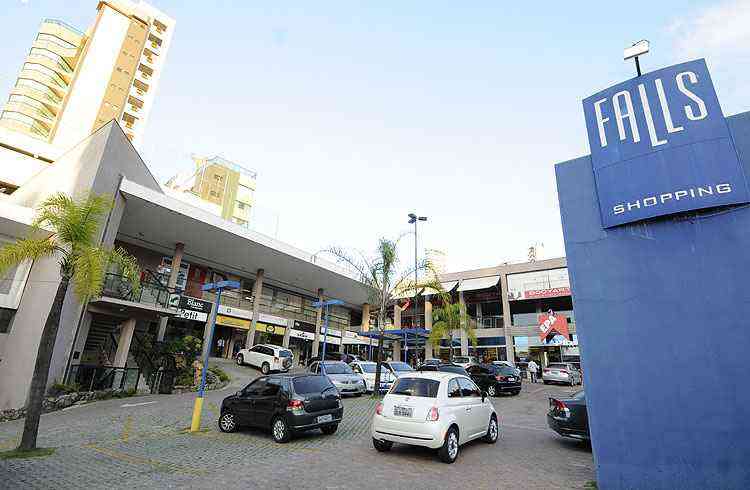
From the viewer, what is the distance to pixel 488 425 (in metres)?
9.11

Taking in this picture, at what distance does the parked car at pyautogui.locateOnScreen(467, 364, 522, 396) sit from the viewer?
19297 millimetres

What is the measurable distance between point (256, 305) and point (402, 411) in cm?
2516

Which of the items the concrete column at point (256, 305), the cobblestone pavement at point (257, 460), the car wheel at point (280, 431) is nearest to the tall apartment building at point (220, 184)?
the concrete column at point (256, 305)

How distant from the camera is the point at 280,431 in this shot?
884 centimetres

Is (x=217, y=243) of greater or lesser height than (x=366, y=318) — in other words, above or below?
above

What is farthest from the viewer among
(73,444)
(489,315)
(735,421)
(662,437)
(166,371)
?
(489,315)

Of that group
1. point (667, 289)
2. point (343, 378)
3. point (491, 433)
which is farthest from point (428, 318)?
point (667, 289)

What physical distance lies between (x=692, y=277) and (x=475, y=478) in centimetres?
463

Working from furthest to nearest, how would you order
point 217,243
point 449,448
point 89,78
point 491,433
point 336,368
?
1. point 89,78
2. point 217,243
3. point 336,368
4. point 491,433
5. point 449,448

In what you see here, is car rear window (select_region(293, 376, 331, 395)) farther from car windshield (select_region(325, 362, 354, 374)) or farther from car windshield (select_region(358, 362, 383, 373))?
car windshield (select_region(358, 362, 383, 373))

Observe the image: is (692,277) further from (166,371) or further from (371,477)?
(166,371)

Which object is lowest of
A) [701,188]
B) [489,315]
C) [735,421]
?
[735,421]

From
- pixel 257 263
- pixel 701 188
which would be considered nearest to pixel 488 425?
pixel 701 188

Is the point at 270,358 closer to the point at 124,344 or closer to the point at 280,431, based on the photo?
the point at 124,344
